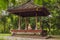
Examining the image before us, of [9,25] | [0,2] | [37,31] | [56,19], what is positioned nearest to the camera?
[0,2]

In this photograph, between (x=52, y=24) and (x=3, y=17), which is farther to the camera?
(x=3, y=17)

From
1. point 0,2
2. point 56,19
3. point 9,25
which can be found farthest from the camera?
point 9,25

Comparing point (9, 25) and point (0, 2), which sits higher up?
point (0, 2)

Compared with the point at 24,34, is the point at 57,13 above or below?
above

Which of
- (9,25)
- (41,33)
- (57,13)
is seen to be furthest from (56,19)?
(41,33)

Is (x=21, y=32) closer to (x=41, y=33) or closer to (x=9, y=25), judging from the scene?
(x=41, y=33)

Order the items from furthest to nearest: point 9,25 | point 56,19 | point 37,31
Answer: point 9,25
point 56,19
point 37,31

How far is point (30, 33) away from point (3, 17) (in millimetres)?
19568

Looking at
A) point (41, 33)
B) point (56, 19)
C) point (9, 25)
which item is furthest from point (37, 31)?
point (9, 25)

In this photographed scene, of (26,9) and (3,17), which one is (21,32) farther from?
(3,17)

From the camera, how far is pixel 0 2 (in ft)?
13.2

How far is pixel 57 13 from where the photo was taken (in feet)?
90.9

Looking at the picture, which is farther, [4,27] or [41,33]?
[4,27]

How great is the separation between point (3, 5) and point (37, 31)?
35.4 feet
